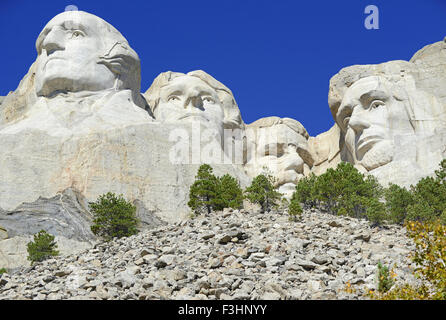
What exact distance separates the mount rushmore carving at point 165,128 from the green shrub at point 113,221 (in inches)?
182

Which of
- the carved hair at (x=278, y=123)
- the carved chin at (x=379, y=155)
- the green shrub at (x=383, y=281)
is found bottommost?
the green shrub at (x=383, y=281)

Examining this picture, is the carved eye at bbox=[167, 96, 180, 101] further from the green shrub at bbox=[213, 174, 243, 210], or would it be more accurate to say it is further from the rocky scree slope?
the rocky scree slope

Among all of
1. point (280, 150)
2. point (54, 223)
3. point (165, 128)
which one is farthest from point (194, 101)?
point (54, 223)

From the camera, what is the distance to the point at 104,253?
22.1m

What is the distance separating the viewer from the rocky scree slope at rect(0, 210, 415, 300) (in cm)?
1700

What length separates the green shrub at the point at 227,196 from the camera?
29.0m

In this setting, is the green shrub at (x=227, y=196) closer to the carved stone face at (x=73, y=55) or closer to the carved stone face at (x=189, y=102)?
the carved stone face at (x=73, y=55)

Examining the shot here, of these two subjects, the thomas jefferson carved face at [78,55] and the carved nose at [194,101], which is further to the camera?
the carved nose at [194,101]

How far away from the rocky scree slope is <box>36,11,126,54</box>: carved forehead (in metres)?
20.8

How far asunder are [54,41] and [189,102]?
8727 mm

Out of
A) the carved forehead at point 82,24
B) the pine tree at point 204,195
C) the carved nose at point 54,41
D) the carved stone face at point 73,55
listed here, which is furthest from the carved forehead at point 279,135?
the pine tree at point 204,195

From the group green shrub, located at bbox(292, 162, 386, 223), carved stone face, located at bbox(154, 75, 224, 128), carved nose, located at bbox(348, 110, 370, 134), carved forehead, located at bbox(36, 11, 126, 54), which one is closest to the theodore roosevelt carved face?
carved stone face, located at bbox(154, 75, 224, 128)

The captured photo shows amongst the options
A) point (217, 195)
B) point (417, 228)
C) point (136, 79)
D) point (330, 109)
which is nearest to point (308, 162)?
point (330, 109)
